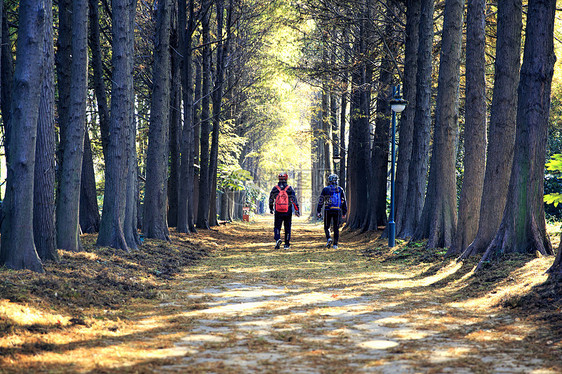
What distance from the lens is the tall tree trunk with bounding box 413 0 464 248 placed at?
13.5 metres

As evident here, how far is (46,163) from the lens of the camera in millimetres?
9336

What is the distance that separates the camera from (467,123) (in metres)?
12.1

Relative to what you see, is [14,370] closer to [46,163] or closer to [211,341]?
[211,341]

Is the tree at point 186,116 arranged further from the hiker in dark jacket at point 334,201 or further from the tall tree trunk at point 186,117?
the hiker in dark jacket at point 334,201

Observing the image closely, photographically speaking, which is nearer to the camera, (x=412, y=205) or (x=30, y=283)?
(x=30, y=283)

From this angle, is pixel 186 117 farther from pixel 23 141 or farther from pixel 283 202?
pixel 23 141

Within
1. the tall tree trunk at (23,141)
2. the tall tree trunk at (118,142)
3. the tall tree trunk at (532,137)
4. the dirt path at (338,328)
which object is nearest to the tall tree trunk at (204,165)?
the tall tree trunk at (118,142)

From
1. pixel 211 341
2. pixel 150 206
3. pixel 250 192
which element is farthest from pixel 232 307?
pixel 250 192

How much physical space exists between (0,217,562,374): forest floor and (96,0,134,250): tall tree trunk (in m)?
1.03

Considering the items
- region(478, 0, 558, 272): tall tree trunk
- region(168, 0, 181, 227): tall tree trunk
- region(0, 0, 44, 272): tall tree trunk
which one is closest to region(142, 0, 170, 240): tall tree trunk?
region(168, 0, 181, 227): tall tree trunk

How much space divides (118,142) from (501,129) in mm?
7955

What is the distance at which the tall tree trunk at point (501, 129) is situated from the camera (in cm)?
1062

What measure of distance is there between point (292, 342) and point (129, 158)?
30.2ft

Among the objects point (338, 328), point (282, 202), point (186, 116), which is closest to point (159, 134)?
point (282, 202)
